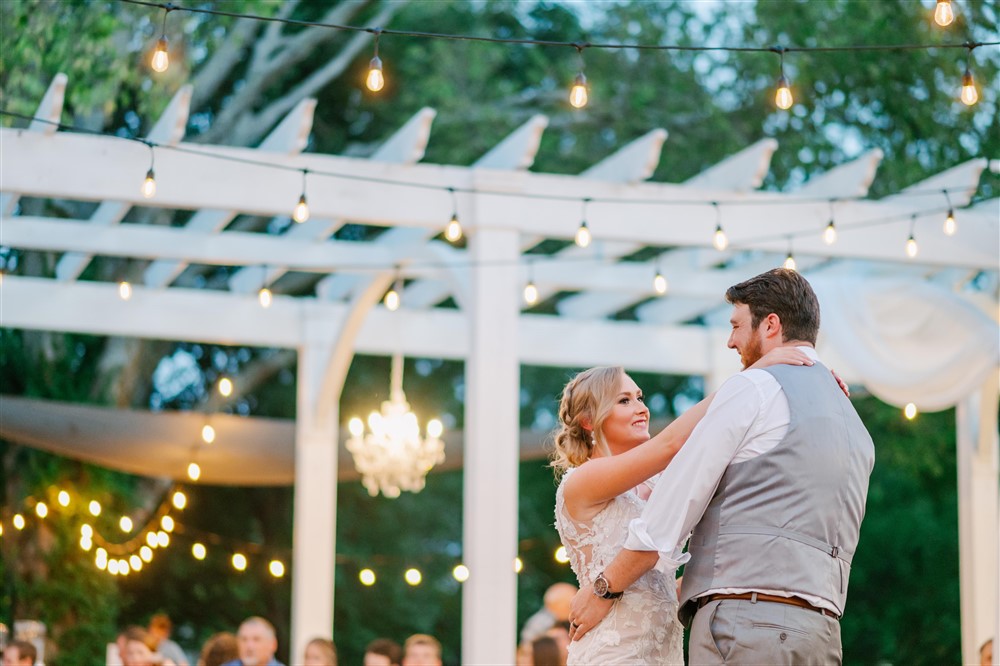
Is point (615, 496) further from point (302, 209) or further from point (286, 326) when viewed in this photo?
point (286, 326)

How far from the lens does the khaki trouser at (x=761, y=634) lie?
2.58 metres

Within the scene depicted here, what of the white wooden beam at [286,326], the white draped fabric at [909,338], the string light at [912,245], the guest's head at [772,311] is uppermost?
the string light at [912,245]

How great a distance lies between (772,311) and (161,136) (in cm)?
382

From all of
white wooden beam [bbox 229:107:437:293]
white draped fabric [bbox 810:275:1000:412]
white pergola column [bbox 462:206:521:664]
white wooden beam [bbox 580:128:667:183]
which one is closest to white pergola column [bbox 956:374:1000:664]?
white draped fabric [bbox 810:275:1000:412]

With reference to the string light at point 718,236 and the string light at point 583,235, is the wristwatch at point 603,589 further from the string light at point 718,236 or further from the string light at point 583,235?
the string light at point 718,236

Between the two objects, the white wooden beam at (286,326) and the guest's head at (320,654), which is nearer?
the guest's head at (320,654)

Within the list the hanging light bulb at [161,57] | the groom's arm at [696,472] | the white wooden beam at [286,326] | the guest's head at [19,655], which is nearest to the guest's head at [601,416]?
the groom's arm at [696,472]

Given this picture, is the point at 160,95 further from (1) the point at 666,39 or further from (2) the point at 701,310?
(1) the point at 666,39

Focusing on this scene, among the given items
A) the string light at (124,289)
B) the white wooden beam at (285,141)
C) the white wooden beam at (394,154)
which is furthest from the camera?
the string light at (124,289)

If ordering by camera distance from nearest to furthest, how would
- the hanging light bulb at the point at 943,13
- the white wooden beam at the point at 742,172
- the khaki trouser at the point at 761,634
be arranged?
the khaki trouser at the point at 761,634 → the hanging light bulb at the point at 943,13 → the white wooden beam at the point at 742,172

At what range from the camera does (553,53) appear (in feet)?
42.2

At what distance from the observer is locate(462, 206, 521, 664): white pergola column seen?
5.71 meters

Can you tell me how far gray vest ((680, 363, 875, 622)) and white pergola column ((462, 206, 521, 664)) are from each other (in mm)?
3051

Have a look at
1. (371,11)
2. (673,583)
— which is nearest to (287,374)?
(371,11)
